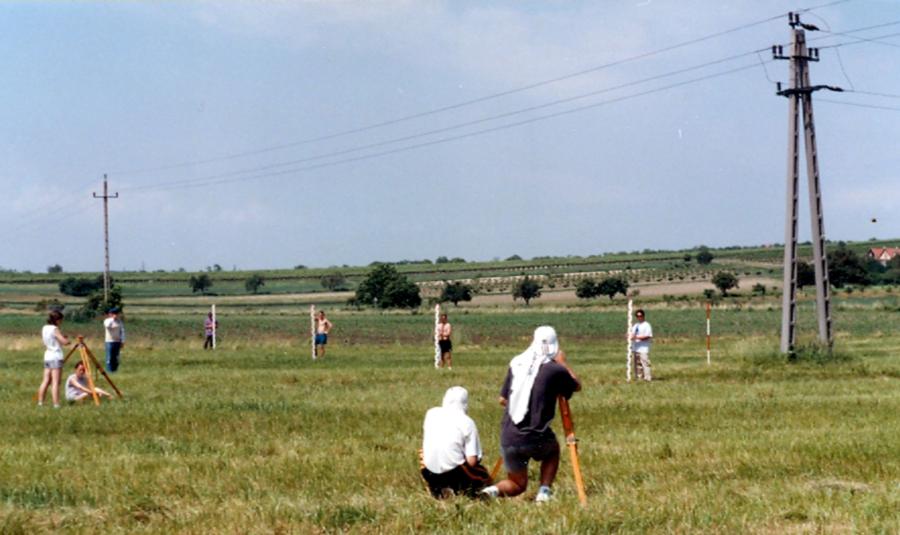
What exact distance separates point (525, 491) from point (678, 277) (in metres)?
159

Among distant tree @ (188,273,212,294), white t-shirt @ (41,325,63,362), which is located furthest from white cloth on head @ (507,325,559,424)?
distant tree @ (188,273,212,294)

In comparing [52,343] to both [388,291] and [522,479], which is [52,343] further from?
[388,291]

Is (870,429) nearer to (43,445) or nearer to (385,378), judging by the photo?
(43,445)

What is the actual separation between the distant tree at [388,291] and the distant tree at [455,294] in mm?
11695

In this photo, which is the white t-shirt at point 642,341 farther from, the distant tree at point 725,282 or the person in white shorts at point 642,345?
the distant tree at point 725,282

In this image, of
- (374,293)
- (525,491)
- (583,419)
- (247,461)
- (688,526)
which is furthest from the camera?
(374,293)

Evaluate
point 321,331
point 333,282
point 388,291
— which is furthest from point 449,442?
point 333,282

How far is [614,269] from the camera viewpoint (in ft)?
632

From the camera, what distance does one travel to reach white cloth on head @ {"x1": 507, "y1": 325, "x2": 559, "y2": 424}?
11.8m

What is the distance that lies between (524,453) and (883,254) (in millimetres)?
167244

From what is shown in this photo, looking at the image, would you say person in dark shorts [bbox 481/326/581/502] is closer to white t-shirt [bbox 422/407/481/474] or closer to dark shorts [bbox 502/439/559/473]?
dark shorts [bbox 502/439/559/473]

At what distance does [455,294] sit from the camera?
13700 centimetres

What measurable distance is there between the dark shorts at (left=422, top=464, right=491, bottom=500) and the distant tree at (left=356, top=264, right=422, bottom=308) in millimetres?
108499

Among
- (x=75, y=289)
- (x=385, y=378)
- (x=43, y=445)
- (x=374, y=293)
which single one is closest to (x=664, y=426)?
(x=43, y=445)
